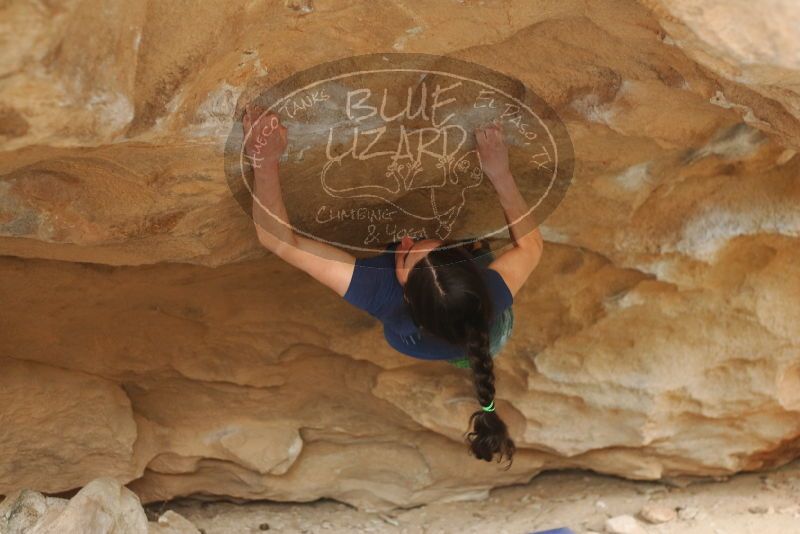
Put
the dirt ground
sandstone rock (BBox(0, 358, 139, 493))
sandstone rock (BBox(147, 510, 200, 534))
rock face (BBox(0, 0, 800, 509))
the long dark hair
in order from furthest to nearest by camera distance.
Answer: the dirt ground
sandstone rock (BBox(0, 358, 139, 493))
sandstone rock (BBox(147, 510, 200, 534))
the long dark hair
rock face (BBox(0, 0, 800, 509))

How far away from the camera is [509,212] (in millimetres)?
1648

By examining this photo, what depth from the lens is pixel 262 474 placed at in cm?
232

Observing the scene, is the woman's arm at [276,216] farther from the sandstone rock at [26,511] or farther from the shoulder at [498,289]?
the sandstone rock at [26,511]

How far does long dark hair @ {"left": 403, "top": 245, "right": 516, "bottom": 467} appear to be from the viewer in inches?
58.9

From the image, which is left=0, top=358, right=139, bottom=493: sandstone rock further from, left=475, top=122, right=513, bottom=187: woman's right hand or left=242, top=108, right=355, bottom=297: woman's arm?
left=475, top=122, right=513, bottom=187: woman's right hand

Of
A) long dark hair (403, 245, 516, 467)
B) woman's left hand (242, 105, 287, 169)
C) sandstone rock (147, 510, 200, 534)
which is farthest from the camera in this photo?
sandstone rock (147, 510, 200, 534)

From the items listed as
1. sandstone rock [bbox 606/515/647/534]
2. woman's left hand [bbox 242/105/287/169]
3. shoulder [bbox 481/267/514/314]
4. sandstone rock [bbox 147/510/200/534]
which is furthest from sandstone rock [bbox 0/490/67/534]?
sandstone rock [bbox 606/515/647/534]

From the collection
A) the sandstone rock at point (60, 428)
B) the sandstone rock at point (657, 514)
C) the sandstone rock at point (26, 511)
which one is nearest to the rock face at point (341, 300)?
the sandstone rock at point (60, 428)

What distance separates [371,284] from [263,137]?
36 centimetres

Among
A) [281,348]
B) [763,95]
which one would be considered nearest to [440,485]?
[281,348]

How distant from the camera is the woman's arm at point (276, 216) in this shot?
1.43m

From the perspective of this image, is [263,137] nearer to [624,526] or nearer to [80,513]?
[80,513]

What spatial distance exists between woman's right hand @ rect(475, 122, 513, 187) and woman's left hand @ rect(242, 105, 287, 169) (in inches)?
14.1

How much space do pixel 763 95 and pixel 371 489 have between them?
1.51 meters
